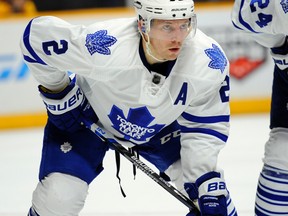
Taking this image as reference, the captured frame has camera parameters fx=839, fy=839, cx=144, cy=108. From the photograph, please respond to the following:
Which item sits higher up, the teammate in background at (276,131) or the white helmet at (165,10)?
the white helmet at (165,10)

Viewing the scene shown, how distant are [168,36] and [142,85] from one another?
0.72 ft

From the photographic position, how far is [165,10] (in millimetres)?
2822

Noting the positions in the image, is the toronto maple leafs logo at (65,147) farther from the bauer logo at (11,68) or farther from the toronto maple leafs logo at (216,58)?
the bauer logo at (11,68)

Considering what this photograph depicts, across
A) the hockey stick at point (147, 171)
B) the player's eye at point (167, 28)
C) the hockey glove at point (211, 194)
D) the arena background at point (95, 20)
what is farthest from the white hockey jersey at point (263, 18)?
the arena background at point (95, 20)

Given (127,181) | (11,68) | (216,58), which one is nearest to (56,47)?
(216,58)

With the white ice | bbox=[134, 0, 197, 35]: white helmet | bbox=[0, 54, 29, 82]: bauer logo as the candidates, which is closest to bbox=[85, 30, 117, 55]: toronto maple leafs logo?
bbox=[134, 0, 197, 35]: white helmet

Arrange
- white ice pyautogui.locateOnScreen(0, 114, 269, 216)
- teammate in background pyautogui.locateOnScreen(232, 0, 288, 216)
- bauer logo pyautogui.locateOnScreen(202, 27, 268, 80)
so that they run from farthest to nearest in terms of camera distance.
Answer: bauer logo pyautogui.locateOnScreen(202, 27, 268, 80) < white ice pyautogui.locateOnScreen(0, 114, 269, 216) < teammate in background pyautogui.locateOnScreen(232, 0, 288, 216)

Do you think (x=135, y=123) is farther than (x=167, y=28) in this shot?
Yes

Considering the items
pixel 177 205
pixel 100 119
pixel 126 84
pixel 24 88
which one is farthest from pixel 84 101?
pixel 24 88

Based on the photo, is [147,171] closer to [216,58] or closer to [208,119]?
[208,119]

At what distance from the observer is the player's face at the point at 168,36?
9.29 feet

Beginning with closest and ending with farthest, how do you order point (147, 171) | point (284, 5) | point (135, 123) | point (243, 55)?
point (284, 5)
point (135, 123)
point (147, 171)
point (243, 55)

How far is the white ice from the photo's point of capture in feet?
12.9

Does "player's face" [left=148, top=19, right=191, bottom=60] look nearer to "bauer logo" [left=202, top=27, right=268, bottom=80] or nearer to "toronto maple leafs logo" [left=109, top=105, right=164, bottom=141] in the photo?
"toronto maple leafs logo" [left=109, top=105, right=164, bottom=141]
